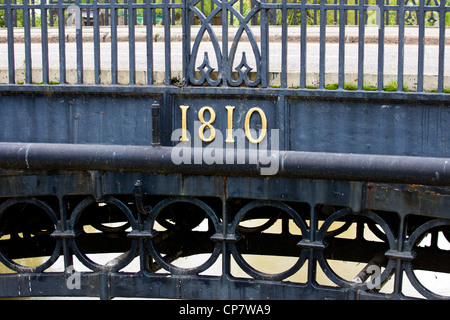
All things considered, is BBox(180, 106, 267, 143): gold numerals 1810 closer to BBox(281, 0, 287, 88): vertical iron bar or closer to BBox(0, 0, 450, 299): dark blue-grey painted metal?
BBox(0, 0, 450, 299): dark blue-grey painted metal

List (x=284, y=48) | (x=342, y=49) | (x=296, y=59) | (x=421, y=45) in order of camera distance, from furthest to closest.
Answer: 1. (x=296, y=59)
2. (x=284, y=48)
3. (x=342, y=49)
4. (x=421, y=45)

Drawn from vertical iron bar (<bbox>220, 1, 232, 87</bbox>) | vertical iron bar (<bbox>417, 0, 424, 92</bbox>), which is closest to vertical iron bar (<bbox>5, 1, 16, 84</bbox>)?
vertical iron bar (<bbox>220, 1, 232, 87</bbox>)

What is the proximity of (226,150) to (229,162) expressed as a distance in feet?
0.28

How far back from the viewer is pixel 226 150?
430 centimetres

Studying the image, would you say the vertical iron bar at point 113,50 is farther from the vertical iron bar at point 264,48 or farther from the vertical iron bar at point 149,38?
the vertical iron bar at point 264,48

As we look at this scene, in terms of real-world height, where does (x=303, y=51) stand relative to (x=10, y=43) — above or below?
below

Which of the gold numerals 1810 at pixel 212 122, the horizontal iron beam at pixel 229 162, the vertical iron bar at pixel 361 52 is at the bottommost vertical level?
the horizontal iron beam at pixel 229 162

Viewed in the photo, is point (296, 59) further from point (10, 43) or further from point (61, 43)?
point (10, 43)

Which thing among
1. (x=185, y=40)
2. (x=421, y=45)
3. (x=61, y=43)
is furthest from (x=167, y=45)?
(x=421, y=45)

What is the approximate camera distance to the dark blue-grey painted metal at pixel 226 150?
4.15 meters

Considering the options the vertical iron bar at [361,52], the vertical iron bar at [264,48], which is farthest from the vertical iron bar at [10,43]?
the vertical iron bar at [361,52]

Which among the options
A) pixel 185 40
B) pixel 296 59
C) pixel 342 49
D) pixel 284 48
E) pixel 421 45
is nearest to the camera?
pixel 421 45

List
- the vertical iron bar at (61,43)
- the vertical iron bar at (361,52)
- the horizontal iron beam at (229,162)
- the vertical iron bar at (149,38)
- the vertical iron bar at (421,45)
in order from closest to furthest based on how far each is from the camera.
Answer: the horizontal iron beam at (229,162)
the vertical iron bar at (421,45)
the vertical iron bar at (361,52)
the vertical iron bar at (149,38)
the vertical iron bar at (61,43)
